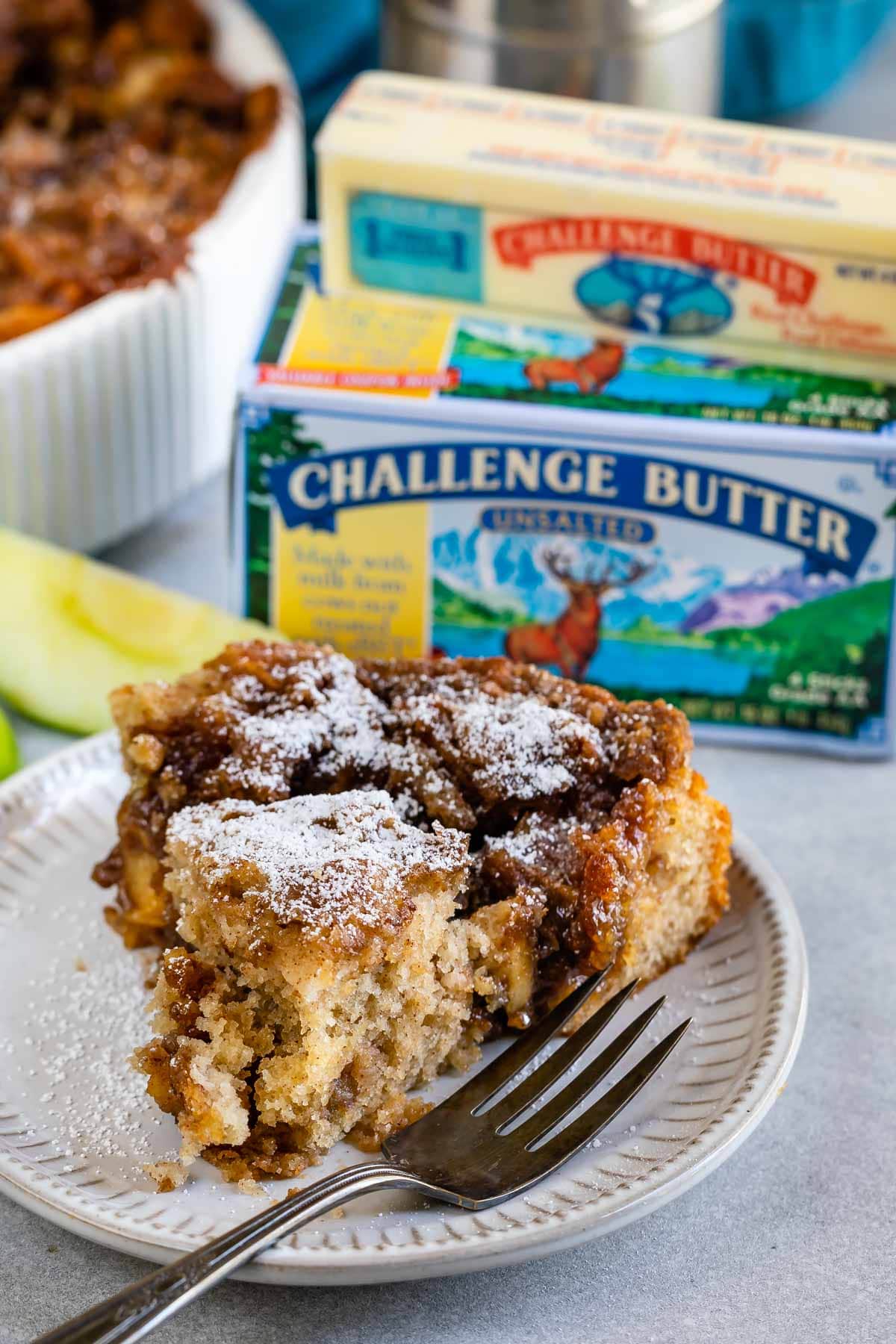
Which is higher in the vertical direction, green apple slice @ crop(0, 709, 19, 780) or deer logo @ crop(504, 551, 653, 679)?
deer logo @ crop(504, 551, 653, 679)

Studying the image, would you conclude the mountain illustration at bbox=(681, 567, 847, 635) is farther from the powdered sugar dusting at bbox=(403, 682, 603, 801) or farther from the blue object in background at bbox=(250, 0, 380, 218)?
the blue object in background at bbox=(250, 0, 380, 218)

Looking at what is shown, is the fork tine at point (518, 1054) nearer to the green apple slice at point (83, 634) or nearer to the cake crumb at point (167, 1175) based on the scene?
the cake crumb at point (167, 1175)

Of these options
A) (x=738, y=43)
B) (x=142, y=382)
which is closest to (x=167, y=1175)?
(x=142, y=382)

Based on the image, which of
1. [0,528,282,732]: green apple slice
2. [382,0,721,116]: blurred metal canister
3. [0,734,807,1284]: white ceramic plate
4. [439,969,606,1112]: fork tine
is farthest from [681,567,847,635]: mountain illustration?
[382,0,721,116]: blurred metal canister

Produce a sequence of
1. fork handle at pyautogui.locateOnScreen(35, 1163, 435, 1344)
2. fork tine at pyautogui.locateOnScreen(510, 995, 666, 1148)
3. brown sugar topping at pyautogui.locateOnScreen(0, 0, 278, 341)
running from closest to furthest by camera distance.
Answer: fork handle at pyautogui.locateOnScreen(35, 1163, 435, 1344)
fork tine at pyautogui.locateOnScreen(510, 995, 666, 1148)
brown sugar topping at pyautogui.locateOnScreen(0, 0, 278, 341)

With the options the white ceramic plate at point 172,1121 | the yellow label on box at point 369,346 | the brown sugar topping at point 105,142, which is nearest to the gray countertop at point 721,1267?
the white ceramic plate at point 172,1121

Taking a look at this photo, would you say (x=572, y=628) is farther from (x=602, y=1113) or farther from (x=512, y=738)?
(x=602, y=1113)

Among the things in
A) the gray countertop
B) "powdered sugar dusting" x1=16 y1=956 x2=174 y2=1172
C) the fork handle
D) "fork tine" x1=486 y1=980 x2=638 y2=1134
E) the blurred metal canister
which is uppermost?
the blurred metal canister
